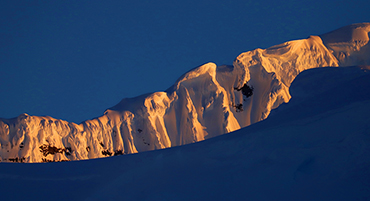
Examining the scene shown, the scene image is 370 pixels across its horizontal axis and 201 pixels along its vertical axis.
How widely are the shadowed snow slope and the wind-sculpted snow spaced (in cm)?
2110

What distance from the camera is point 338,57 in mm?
28141

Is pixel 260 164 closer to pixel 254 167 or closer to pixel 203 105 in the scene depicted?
pixel 254 167

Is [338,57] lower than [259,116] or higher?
higher

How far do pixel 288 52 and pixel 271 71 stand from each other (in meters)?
2.27

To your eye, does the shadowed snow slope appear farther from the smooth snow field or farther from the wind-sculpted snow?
the wind-sculpted snow

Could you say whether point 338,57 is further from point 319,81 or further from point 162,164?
point 162,164

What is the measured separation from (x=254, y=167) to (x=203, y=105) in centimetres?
2395

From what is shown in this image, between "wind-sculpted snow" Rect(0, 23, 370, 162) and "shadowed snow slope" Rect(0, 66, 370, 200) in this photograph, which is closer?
"shadowed snow slope" Rect(0, 66, 370, 200)

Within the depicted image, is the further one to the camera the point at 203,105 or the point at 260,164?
the point at 203,105

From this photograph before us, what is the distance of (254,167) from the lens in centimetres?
484

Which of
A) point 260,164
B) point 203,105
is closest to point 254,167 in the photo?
point 260,164

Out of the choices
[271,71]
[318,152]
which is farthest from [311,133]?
[271,71]

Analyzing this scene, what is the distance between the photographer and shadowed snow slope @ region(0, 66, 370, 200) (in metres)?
4.39

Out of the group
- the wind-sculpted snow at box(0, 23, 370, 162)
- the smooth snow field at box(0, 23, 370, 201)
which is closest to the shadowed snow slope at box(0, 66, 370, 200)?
the smooth snow field at box(0, 23, 370, 201)
